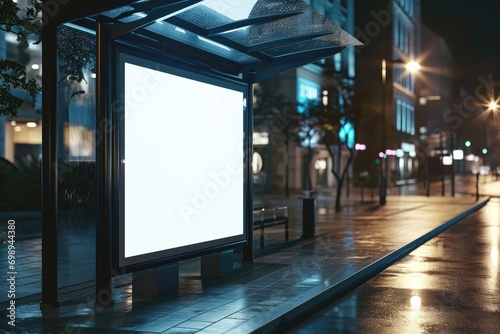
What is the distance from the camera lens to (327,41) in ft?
40.7

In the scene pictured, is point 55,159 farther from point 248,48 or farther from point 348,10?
point 348,10

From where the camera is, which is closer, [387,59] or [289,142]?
[289,142]

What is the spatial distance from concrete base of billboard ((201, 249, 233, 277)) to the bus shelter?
25cm

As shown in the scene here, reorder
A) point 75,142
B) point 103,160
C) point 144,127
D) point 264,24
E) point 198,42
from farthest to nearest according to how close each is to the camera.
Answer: point 264,24 < point 198,42 < point 75,142 < point 144,127 < point 103,160

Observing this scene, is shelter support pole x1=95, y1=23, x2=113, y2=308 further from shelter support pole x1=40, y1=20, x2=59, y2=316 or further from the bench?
the bench

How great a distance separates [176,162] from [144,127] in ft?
2.85

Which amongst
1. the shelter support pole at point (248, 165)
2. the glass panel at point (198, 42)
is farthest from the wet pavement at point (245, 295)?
the glass panel at point (198, 42)

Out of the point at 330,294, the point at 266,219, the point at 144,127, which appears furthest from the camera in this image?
the point at 266,219

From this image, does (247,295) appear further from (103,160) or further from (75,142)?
(75,142)

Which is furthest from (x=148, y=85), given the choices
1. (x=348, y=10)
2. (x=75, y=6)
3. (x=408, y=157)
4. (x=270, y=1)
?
(x=408, y=157)

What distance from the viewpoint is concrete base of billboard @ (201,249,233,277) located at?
11367 millimetres

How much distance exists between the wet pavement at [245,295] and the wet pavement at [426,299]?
307 mm

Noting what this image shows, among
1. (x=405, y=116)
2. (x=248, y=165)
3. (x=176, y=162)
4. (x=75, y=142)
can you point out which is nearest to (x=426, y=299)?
(x=248, y=165)

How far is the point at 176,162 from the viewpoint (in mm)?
9727
